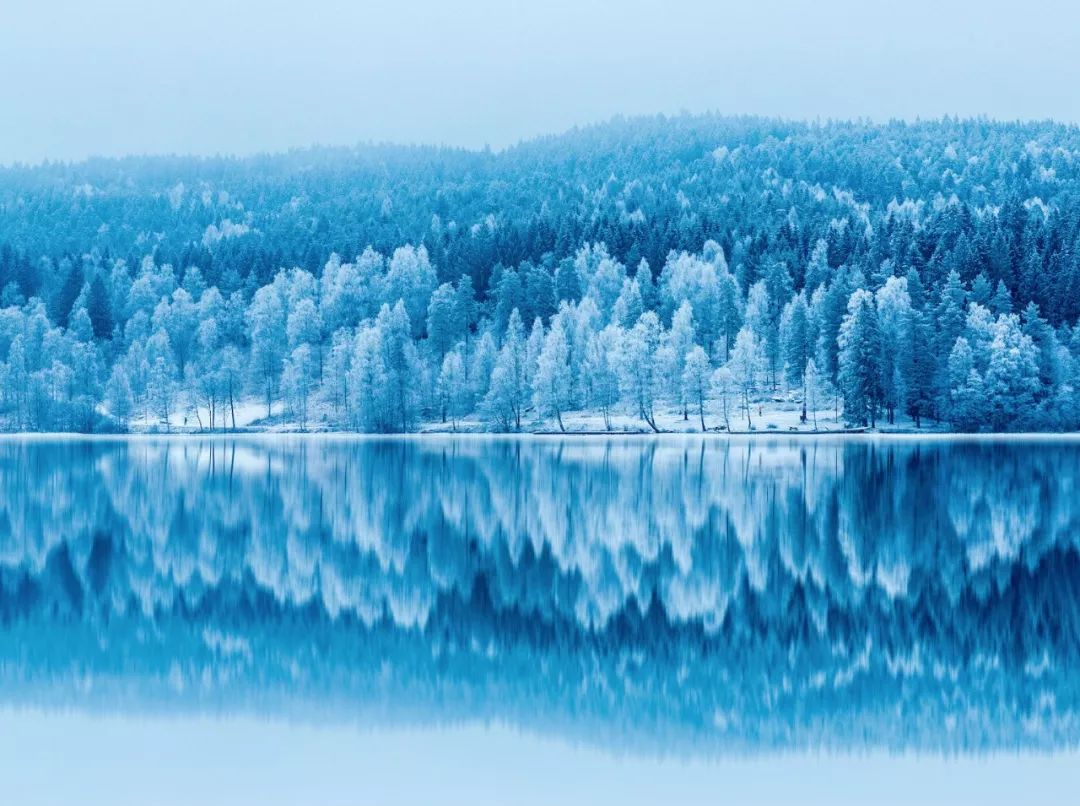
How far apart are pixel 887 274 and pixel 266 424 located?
206 feet

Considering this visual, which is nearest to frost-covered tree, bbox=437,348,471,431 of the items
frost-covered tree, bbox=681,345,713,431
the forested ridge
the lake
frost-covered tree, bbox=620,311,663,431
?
the forested ridge

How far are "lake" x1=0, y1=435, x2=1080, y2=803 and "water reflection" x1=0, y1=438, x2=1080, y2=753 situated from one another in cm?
9

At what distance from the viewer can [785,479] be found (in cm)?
5478

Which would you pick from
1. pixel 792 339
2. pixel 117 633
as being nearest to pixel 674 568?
pixel 117 633

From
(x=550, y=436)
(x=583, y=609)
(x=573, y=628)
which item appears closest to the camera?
(x=573, y=628)

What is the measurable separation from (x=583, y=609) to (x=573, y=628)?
174 cm

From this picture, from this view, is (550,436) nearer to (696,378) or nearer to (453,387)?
(453,387)

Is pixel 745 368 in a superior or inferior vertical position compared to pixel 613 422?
superior

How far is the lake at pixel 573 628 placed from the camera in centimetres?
1686

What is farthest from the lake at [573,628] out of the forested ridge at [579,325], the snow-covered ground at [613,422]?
the forested ridge at [579,325]

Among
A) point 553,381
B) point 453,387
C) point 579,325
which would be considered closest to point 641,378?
point 553,381

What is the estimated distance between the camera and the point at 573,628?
912 inches

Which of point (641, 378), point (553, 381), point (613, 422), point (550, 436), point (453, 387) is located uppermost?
point (641, 378)

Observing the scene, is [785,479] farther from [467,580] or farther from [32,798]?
[32,798]
